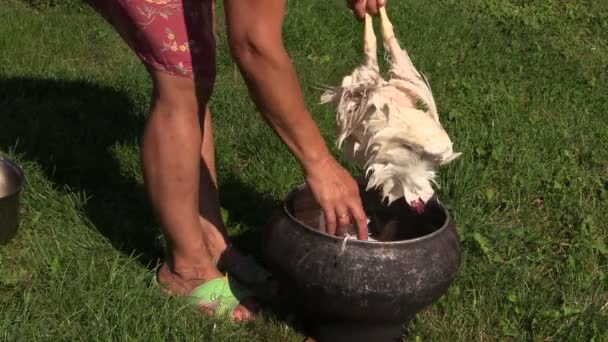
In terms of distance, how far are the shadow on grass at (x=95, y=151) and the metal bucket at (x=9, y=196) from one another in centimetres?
26

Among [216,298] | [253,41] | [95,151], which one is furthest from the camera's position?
[95,151]

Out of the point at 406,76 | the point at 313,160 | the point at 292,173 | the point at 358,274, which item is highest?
the point at 406,76

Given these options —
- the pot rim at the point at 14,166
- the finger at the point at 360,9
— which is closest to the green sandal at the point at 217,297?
the pot rim at the point at 14,166

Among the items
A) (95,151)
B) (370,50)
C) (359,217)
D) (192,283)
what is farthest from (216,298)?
(95,151)

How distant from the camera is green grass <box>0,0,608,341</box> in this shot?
125 inches

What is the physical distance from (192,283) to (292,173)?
1.07m

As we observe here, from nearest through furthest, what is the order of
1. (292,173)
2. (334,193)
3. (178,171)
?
1. (334,193)
2. (178,171)
3. (292,173)

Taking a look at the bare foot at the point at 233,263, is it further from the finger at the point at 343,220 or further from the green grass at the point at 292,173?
the finger at the point at 343,220

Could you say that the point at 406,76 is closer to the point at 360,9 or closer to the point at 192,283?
the point at 360,9

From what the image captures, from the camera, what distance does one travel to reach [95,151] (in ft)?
14.2

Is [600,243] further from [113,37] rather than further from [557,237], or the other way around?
[113,37]

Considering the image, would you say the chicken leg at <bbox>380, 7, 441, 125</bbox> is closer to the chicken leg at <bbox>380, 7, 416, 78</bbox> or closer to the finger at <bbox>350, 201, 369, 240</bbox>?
the chicken leg at <bbox>380, 7, 416, 78</bbox>

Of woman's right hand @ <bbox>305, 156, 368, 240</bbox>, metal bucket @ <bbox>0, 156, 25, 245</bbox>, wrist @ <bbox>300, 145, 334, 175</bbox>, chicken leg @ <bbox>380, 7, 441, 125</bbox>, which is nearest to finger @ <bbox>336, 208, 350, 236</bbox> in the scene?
woman's right hand @ <bbox>305, 156, 368, 240</bbox>

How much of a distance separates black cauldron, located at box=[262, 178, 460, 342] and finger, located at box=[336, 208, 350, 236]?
5 cm
